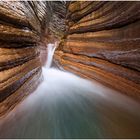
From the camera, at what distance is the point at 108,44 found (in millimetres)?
4070

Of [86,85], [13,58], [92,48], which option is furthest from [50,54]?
[13,58]

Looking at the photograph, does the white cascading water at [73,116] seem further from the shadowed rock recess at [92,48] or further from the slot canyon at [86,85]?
the shadowed rock recess at [92,48]

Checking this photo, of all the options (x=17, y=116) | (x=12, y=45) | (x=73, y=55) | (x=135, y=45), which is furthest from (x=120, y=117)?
(x=73, y=55)

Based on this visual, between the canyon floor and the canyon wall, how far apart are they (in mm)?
445

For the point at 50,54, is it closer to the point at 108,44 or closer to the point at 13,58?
the point at 108,44

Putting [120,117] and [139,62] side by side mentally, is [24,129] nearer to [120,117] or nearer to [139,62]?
[120,117]

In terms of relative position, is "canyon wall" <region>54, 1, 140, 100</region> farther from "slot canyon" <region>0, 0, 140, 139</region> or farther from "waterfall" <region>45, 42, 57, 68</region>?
"waterfall" <region>45, 42, 57, 68</region>

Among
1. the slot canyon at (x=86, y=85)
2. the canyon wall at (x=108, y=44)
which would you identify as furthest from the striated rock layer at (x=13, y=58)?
the canyon wall at (x=108, y=44)

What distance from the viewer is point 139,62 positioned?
10.5ft

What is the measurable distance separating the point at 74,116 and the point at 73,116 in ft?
0.07

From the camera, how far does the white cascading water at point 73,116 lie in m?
2.45

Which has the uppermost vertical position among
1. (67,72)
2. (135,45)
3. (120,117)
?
(135,45)

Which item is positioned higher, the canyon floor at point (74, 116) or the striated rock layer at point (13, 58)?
the striated rock layer at point (13, 58)

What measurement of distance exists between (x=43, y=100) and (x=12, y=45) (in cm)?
152
